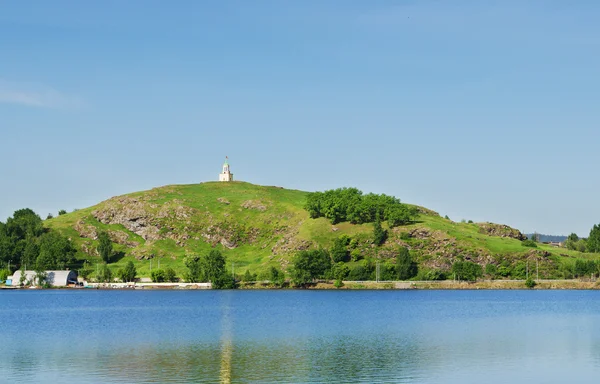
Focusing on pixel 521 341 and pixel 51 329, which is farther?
pixel 51 329

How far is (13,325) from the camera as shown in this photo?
117500 millimetres

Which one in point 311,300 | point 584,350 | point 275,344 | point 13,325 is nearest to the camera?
point 584,350

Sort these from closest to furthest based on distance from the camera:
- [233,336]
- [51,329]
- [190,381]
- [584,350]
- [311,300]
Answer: [190,381] → [584,350] → [233,336] → [51,329] → [311,300]

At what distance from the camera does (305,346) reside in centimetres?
8344

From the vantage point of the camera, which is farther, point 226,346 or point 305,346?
point 226,346

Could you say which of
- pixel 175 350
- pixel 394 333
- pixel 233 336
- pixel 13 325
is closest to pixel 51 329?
pixel 13 325

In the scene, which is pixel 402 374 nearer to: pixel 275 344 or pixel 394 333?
pixel 275 344

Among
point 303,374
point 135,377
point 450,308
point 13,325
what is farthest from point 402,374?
point 450,308

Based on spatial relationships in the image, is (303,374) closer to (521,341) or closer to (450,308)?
(521,341)

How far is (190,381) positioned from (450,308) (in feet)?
326

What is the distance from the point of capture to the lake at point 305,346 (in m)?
62.6

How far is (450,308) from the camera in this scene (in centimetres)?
15138

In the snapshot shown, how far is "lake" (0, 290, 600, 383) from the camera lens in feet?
205

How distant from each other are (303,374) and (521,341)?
33.3 metres
